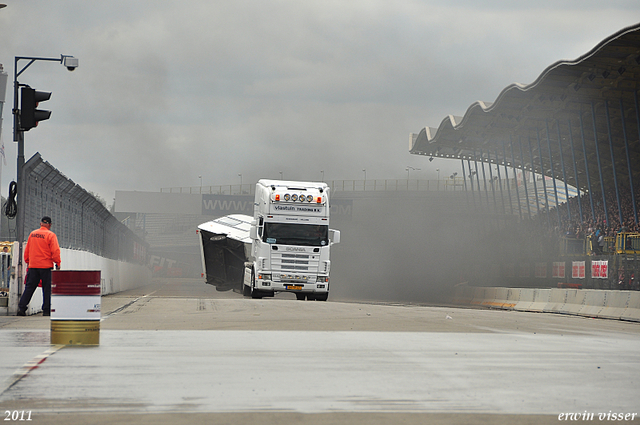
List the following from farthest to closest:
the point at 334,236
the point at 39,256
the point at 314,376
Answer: the point at 334,236 → the point at 39,256 → the point at 314,376

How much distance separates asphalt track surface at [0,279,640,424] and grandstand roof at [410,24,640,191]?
25.9 m

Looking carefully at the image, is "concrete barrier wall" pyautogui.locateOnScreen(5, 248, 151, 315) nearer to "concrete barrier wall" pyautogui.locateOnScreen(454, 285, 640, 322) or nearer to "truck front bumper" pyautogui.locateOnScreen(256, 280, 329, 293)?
"truck front bumper" pyautogui.locateOnScreen(256, 280, 329, 293)

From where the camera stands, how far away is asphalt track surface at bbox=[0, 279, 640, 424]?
5.65 metres

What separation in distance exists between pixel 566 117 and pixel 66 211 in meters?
34.7

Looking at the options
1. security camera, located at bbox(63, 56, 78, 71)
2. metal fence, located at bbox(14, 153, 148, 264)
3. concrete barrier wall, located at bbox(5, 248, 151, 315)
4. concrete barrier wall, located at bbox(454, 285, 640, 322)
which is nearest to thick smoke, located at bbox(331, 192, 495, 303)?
concrete barrier wall, located at bbox(5, 248, 151, 315)

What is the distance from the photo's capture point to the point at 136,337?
10.7 meters

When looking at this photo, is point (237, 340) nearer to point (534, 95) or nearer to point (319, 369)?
point (319, 369)

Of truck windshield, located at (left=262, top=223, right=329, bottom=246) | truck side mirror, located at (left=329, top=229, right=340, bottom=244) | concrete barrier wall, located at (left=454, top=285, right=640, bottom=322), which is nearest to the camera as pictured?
concrete barrier wall, located at (left=454, top=285, right=640, bottom=322)

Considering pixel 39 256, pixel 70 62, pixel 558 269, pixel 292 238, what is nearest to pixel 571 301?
pixel 558 269

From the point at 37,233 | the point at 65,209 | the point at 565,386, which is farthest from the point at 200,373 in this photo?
the point at 65,209

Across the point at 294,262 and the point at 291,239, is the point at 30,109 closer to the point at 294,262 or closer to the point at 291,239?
the point at 291,239

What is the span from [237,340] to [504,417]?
5.48m

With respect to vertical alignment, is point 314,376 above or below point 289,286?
below

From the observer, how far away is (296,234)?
25438 mm
